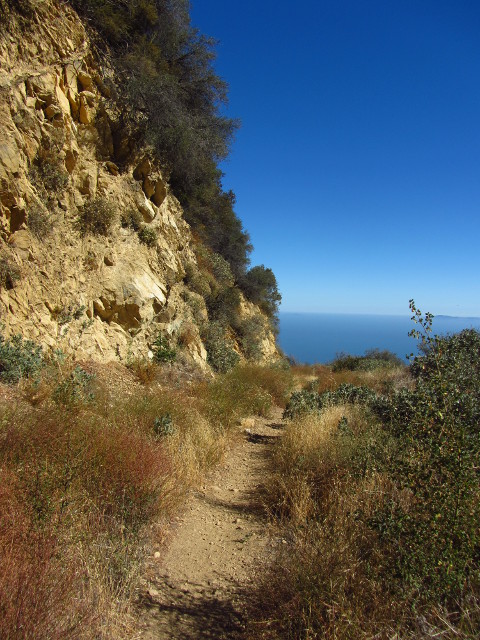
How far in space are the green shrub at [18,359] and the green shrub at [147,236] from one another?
15.1 feet

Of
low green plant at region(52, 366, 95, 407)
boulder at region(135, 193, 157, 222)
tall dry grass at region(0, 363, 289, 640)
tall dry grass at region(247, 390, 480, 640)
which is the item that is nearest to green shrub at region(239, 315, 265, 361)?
boulder at region(135, 193, 157, 222)

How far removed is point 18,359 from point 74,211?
12.0 feet

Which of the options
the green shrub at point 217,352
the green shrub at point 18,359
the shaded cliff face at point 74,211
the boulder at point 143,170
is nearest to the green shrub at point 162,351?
the shaded cliff face at point 74,211

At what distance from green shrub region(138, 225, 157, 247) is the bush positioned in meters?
1.35

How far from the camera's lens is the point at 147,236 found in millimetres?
9648

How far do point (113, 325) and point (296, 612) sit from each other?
6792 millimetres

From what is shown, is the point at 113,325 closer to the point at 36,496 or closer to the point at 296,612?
the point at 36,496

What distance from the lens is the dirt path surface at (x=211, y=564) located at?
2631mm

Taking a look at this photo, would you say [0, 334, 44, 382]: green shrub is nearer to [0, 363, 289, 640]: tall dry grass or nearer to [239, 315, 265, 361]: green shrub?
[0, 363, 289, 640]: tall dry grass

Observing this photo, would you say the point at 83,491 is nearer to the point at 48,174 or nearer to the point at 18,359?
the point at 18,359

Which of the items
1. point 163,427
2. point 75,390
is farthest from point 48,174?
point 163,427

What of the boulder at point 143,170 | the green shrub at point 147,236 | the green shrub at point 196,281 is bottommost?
the green shrub at point 196,281

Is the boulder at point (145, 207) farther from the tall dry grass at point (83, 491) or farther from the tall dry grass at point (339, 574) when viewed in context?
A: the tall dry grass at point (339, 574)

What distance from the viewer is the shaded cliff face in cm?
618
